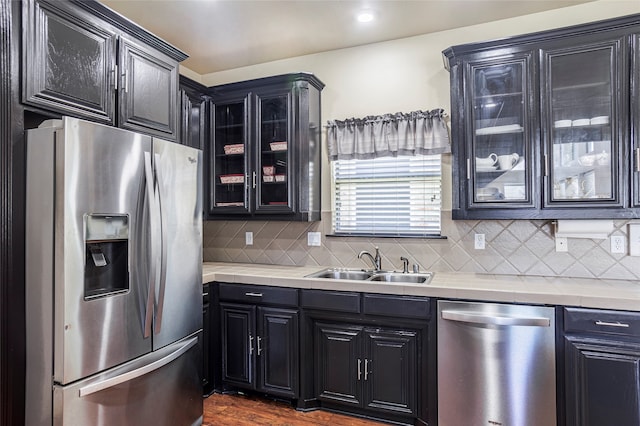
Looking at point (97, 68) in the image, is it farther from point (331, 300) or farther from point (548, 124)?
point (548, 124)

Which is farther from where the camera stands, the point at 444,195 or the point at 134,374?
the point at 444,195

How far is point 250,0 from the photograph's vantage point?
250cm

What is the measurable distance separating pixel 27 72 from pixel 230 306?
187 cm

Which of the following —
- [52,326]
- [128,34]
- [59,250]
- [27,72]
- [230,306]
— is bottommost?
[230,306]

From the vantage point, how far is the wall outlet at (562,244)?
2.61 m

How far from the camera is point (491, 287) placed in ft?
7.45

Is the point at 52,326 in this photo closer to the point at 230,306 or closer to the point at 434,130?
the point at 230,306

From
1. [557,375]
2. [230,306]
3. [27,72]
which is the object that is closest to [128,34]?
[27,72]

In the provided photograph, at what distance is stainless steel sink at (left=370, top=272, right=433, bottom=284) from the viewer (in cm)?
277

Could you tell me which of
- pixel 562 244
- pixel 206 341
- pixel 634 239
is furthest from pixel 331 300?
pixel 634 239

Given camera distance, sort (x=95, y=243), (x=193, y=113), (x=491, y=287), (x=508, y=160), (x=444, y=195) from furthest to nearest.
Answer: (x=193, y=113) → (x=444, y=195) → (x=508, y=160) → (x=491, y=287) → (x=95, y=243)

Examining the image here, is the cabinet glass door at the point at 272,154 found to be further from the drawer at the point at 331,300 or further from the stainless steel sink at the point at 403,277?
the stainless steel sink at the point at 403,277

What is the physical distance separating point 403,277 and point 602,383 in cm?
128

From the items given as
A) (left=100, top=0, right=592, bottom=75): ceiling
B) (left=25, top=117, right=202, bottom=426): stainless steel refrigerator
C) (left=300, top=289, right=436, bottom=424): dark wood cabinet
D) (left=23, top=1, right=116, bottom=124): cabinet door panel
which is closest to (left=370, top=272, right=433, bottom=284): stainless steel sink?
(left=300, top=289, right=436, bottom=424): dark wood cabinet
